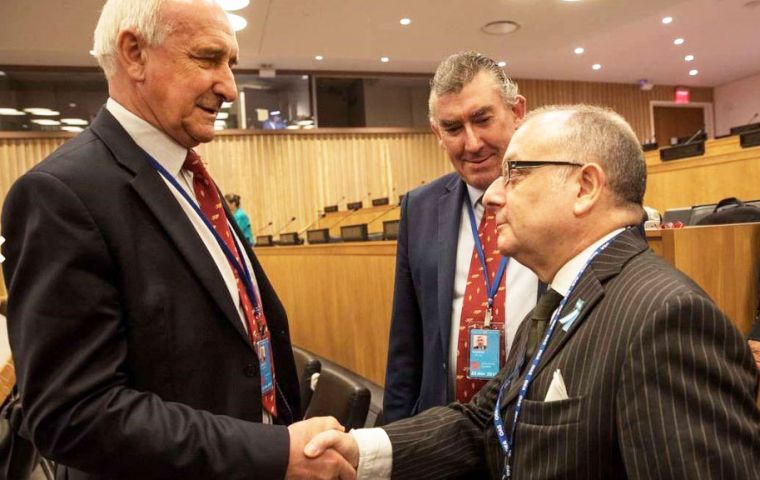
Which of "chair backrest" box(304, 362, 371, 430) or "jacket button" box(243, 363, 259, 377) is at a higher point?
"jacket button" box(243, 363, 259, 377)

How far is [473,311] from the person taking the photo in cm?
156

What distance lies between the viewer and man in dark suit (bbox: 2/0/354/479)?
94 cm

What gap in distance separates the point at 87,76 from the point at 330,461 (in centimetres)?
1016

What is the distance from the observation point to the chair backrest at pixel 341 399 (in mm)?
1795

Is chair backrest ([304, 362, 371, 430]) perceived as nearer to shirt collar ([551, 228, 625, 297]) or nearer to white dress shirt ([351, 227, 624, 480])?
white dress shirt ([351, 227, 624, 480])

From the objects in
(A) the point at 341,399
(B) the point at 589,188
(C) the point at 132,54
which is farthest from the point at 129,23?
(A) the point at 341,399

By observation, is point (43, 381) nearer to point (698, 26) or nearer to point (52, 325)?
point (52, 325)

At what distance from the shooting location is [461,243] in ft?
5.47

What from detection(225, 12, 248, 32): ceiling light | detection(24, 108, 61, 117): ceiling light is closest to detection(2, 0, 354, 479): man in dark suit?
detection(225, 12, 248, 32): ceiling light

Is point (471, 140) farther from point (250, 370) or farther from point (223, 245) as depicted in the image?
point (250, 370)

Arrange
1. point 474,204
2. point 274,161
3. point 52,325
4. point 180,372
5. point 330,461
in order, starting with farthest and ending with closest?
point 274,161 < point 474,204 < point 330,461 < point 180,372 < point 52,325

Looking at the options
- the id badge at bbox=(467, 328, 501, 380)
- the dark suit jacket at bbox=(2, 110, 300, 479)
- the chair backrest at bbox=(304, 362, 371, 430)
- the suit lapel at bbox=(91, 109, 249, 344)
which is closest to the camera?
the dark suit jacket at bbox=(2, 110, 300, 479)

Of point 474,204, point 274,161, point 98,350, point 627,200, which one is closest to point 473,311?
point 474,204

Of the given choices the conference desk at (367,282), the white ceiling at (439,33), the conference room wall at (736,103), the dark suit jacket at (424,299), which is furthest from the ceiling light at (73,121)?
the conference room wall at (736,103)
